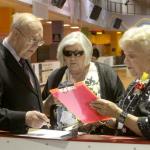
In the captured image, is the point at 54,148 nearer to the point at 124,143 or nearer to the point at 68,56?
the point at 124,143

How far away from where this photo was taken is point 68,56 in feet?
10.9

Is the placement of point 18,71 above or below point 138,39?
below

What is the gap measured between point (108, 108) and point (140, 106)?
19 centimetres

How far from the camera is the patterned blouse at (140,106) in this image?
82.4 inches

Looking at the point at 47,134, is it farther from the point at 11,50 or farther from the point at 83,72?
the point at 83,72

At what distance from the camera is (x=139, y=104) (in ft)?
7.36

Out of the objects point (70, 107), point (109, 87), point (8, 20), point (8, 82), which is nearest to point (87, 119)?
point (70, 107)

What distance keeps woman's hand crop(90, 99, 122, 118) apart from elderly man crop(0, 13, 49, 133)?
37 centimetres

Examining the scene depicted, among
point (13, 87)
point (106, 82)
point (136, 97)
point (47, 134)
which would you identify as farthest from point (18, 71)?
point (106, 82)

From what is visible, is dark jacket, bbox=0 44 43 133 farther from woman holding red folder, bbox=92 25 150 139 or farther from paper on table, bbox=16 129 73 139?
woman holding red folder, bbox=92 25 150 139

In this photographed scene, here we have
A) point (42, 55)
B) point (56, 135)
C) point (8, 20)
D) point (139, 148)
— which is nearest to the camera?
point (139, 148)

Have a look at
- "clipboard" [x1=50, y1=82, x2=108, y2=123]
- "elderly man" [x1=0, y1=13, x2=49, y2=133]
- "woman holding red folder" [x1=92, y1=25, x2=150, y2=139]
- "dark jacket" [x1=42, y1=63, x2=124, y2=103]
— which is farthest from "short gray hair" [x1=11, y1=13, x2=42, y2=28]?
"dark jacket" [x1=42, y1=63, x2=124, y2=103]

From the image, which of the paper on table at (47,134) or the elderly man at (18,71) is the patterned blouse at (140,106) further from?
the elderly man at (18,71)

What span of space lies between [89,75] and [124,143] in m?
1.26
